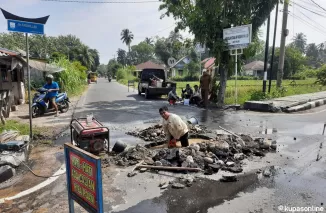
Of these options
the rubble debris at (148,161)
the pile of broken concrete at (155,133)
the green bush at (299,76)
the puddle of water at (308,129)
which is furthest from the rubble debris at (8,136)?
the green bush at (299,76)

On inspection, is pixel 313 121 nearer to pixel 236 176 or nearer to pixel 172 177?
pixel 236 176

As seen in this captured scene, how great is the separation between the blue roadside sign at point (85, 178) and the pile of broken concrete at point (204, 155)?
266 cm

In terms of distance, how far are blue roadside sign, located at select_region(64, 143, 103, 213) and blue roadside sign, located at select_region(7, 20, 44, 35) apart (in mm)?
4932

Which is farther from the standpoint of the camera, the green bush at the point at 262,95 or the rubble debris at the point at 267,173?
the green bush at the point at 262,95

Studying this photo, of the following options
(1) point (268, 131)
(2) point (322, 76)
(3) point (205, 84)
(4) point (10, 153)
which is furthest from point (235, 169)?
(2) point (322, 76)

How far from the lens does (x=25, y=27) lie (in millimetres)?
6492

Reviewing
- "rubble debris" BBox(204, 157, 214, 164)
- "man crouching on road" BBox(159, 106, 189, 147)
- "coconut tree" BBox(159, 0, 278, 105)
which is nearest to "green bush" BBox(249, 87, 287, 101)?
"coconut tree" BBox(159, 0, 278, 105)

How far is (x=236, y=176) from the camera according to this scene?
192 inches

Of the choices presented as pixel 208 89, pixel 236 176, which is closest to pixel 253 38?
pixel 208 89

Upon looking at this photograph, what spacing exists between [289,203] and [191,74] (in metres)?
49.2

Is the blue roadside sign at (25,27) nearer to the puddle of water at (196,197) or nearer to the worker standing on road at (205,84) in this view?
the puddle of water at (196,197)

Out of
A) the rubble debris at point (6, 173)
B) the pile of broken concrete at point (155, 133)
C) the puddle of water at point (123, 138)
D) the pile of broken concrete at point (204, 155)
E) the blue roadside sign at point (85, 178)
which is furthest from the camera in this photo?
the pile of broken concrete at point (155, 133)

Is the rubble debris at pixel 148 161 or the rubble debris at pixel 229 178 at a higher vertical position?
the rubble debris at pixel 148 161

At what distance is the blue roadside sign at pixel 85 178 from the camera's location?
2.40 meters
